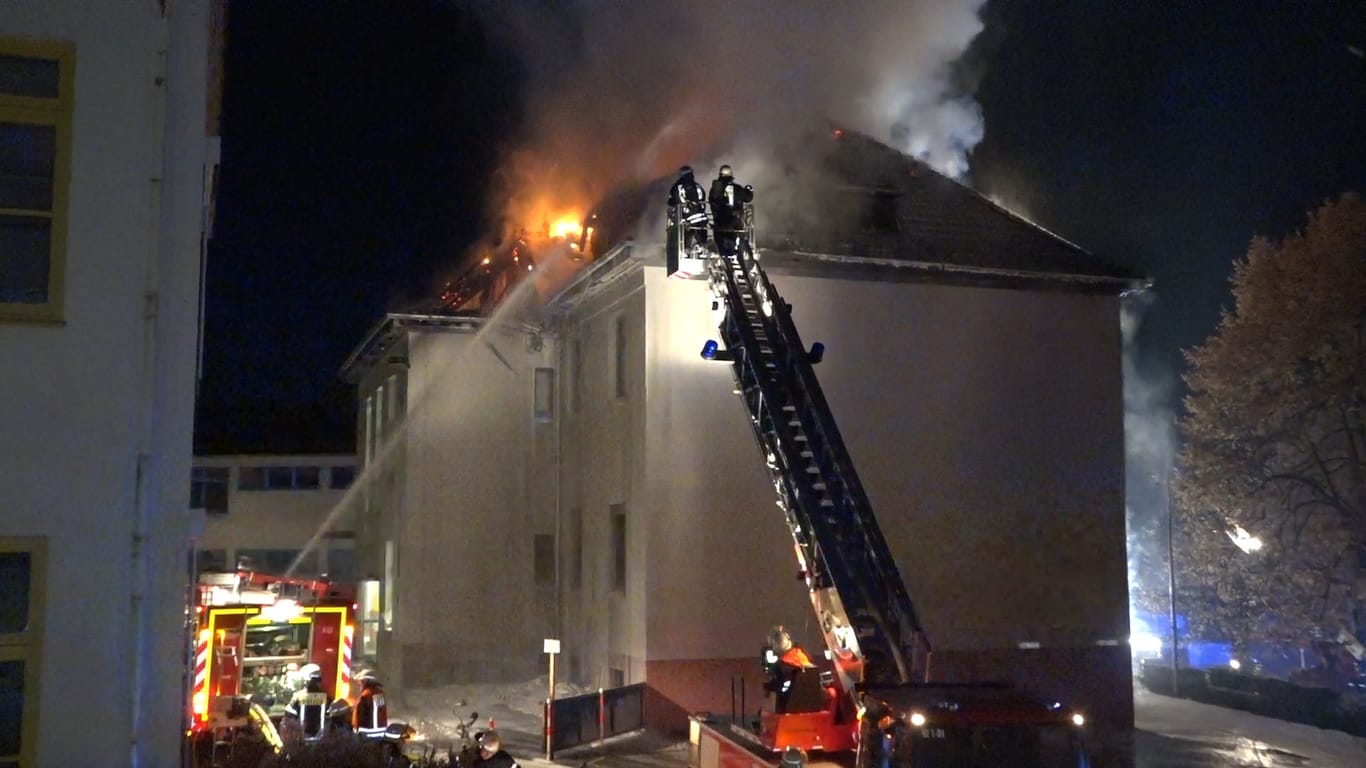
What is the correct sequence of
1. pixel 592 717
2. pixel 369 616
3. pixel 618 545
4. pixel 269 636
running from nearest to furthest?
pixel 269 636 → pixel 592 717 → pixel 618 545 → pixel 369 616

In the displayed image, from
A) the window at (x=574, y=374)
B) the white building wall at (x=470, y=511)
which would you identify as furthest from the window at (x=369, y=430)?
the window at (x=574, y=374)

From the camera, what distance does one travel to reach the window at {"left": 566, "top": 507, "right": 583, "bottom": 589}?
2120 cm

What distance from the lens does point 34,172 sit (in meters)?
6.43

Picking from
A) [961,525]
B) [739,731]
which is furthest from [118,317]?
[961,525]

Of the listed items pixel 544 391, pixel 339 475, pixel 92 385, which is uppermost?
pixel 544 391

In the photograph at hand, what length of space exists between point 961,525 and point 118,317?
46.1 ft

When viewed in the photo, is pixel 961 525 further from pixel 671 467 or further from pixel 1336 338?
pixel 1336 338

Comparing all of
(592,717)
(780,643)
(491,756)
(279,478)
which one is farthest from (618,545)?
(279,478)

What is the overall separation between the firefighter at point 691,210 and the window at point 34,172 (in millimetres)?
8902

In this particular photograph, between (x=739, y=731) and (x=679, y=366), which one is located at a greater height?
(x=679, y=366)

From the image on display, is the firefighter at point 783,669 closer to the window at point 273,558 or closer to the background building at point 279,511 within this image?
the background building at point 279,511

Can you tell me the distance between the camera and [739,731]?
10922mm

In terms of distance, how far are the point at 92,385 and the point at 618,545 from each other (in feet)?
42.7

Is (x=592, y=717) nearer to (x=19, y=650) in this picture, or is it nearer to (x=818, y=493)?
(x=818, y=493)
